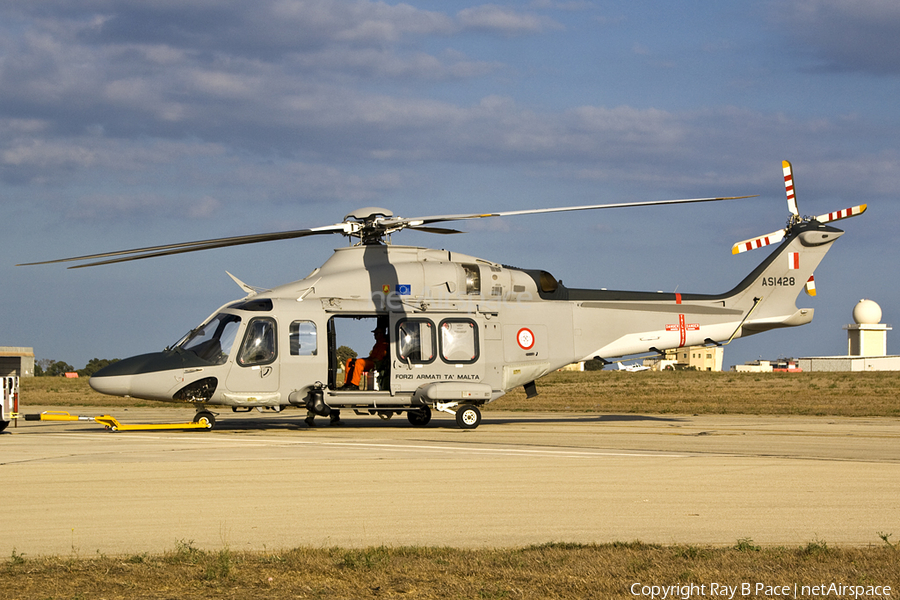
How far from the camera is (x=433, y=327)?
64.9ft

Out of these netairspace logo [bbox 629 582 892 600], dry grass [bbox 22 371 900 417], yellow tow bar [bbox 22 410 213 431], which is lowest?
dry grass [bbox 22 371 900 417]

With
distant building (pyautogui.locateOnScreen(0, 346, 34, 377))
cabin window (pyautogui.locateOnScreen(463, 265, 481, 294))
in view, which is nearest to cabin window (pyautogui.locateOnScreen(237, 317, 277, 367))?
cabin window (pyautogui.locateOnScreen(463, 265, 481, 294))

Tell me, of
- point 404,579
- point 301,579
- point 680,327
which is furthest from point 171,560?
point 680,327

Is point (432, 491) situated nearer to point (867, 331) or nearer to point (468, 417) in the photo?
point (468, 417)

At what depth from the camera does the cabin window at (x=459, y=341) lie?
1983cm

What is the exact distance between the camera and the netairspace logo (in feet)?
18.4

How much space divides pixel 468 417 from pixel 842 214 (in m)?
10.9

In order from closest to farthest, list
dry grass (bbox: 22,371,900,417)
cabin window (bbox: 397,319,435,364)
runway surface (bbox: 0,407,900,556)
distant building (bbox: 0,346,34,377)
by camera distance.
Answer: runway surface (bbox: 0,407,900,556) < cabin window (bbox: 397,319,435,364) < dry grass (bbox: 22,371,900,417) < distant building (bbox: 0,346,34,377)

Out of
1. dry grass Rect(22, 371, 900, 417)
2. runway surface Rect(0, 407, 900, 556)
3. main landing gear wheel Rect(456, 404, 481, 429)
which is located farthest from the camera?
dry grass Rect(22, 371, 900, 417)

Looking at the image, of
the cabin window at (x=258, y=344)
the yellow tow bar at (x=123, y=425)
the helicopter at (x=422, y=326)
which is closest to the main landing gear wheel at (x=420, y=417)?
the helicopter at (x=422, y=326)

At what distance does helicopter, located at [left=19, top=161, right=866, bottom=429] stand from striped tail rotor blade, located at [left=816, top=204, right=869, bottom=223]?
0.03 meters

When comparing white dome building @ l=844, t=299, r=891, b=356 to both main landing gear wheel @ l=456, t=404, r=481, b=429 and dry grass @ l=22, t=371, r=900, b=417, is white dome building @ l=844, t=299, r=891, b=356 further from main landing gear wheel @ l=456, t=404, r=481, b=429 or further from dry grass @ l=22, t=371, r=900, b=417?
main landing gear wheel @ l=456, t=404, r=481, b=429

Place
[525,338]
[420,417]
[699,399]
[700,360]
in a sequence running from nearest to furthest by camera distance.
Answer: [525,338], [420,417], [699,399], [700,360]

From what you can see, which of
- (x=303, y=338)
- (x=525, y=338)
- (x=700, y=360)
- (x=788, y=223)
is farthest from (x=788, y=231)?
(x=700, y=360)
